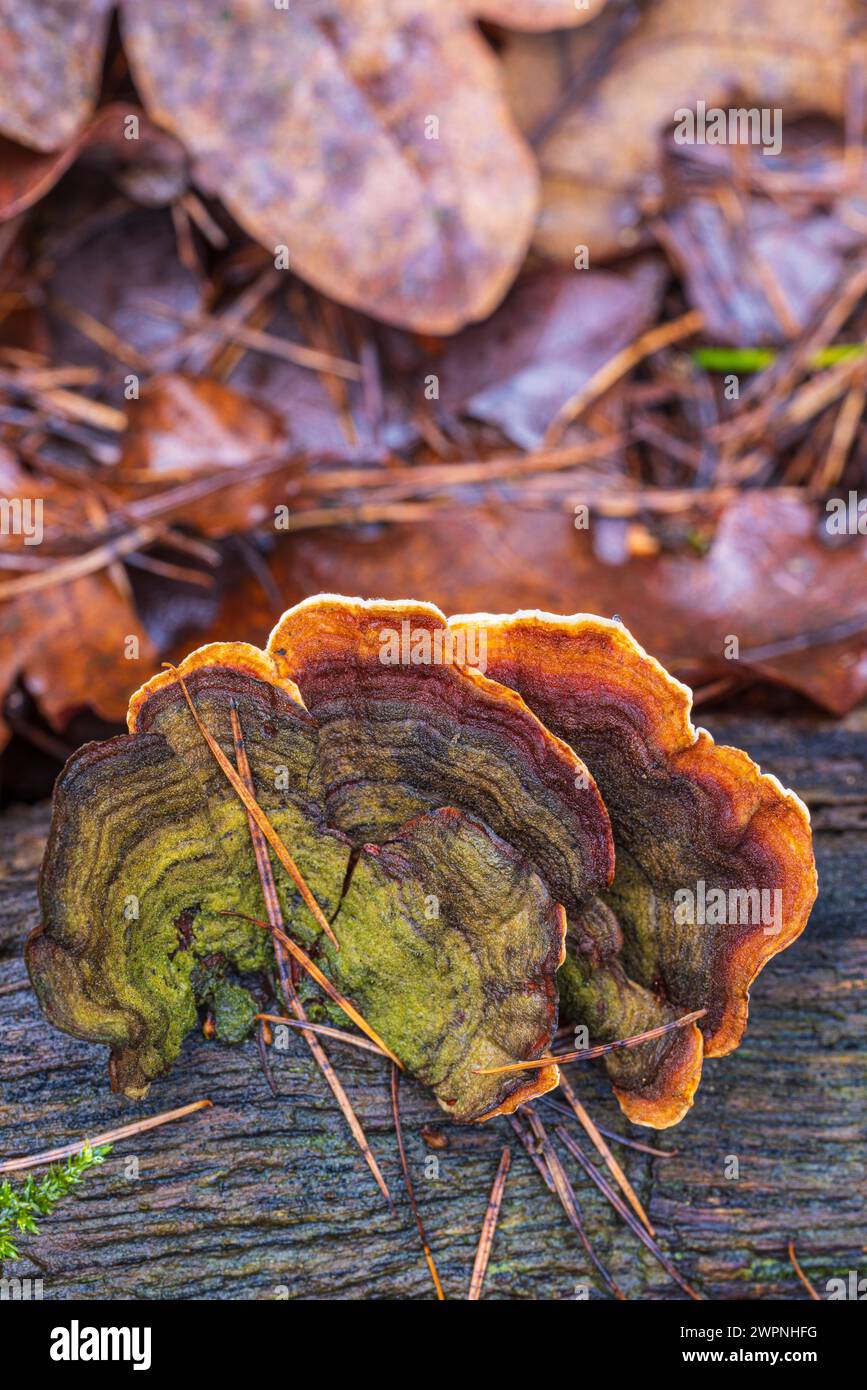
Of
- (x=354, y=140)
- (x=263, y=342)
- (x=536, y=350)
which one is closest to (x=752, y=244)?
(x=536, y=350)

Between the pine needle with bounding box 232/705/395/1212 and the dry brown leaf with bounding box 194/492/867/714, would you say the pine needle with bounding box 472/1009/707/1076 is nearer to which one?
the pine needle with bounding box 232/705/395/1212

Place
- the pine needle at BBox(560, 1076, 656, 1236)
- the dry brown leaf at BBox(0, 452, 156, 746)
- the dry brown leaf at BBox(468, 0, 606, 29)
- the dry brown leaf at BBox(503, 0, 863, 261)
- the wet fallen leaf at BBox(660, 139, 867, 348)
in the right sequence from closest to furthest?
1. the pine needle at BBox(560, 1076, 656, 1236)
2. the dry brown leaf at BBox(0, 452, 156, 746)
3. the dry brown leaf at BBox(468, 0, 606, 29)
4. the dry brown leaf at BBox(503, 0, 863, 261)
5. the wet fallen leaf at BBox(660, 139, 867, 348)

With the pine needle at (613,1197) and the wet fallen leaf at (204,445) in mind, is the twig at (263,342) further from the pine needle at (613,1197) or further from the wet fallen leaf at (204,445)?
the pine needle at (613,1197)

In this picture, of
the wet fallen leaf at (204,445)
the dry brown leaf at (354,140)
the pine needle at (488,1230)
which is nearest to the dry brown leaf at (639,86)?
the dry brown leaf at (354,140)

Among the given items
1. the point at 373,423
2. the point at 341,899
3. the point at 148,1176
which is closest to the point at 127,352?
the point at 373,423

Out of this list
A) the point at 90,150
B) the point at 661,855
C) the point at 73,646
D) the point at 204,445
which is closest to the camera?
the point at 661,855

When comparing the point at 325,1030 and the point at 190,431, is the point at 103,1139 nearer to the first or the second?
the point at 325,1030

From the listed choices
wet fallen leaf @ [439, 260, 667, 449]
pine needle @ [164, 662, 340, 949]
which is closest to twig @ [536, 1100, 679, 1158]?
pine needle @ [164, 662, 340, 949]
